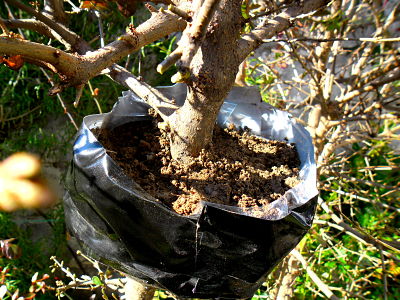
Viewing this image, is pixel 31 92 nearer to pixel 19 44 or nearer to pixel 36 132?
pixel 36 132

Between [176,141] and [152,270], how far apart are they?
302 mm

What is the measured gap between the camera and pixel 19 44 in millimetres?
536

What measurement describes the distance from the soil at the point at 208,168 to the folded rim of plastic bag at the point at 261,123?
2 cm

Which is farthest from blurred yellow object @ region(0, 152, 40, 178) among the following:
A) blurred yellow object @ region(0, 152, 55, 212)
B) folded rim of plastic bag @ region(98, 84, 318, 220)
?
folded rim of plastic bag @ region(98, 84, 318, 220)

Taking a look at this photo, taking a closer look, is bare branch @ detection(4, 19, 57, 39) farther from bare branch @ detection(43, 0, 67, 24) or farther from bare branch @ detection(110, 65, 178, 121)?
bare branch @ detection(110, 65, 178, 121)

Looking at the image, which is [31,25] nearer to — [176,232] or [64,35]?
[64,35]

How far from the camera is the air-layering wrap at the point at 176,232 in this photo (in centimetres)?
75

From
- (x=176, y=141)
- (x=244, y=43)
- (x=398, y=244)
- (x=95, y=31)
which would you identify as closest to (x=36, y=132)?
(x=95, y=31)

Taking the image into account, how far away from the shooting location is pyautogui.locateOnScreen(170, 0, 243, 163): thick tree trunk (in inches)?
31.9

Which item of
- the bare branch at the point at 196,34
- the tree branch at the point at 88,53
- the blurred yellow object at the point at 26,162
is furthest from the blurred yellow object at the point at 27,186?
the bare branch at the point at 196,34

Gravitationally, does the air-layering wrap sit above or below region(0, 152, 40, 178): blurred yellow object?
above

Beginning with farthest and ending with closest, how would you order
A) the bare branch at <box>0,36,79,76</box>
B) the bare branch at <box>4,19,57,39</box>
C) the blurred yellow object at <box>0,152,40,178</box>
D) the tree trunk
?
the blurred yellow object at <box>0,152,40,178</box> < the tree trunk < the bare branch at <box>4,19,57,39</box> < the bare branch at <box>0,36,79,76</box>

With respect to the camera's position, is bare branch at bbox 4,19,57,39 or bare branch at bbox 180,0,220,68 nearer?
bare branch at bbox 180,0,220,68

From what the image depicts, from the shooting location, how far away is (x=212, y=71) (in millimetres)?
821
